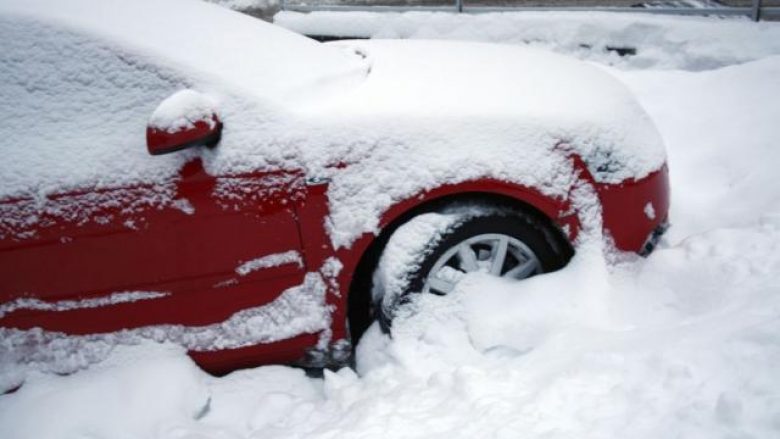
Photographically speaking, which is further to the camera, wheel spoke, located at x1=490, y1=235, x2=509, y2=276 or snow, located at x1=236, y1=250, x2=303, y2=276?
wheel spoke, located at x1=490, y1=235, x2=509, y2=276

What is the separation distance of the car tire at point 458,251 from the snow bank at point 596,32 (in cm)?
389

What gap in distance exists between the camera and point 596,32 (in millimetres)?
6180

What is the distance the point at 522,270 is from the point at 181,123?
146 centimetres

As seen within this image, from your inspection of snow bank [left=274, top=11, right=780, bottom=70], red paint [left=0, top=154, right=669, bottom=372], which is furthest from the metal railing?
red paint [left=0, top=154, right=669, bottom=372]

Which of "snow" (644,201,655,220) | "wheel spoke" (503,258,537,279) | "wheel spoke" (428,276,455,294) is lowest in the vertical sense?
"wheel spoke" (428,276,455,294)

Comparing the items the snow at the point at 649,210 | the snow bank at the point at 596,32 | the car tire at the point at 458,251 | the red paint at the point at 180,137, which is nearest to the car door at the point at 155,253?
the red paint at the point at 180,137

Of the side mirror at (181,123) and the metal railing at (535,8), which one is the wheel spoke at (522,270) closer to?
the side mirror at (181,123)

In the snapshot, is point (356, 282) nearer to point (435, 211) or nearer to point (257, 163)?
point (435, 211)

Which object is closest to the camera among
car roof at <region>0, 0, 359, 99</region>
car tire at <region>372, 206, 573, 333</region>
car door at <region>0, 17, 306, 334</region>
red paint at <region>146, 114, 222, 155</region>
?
red paint at <region>146, 114, 222, 155</region>

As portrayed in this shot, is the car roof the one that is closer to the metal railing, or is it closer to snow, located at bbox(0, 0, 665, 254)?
snow, located at bbox(0, 0, 665, 254)

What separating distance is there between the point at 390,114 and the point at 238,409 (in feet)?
4.23

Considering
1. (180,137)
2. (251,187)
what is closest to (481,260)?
(251,187)

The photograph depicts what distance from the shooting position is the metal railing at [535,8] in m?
5.61

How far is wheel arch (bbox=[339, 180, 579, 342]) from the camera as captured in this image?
2303 mm
